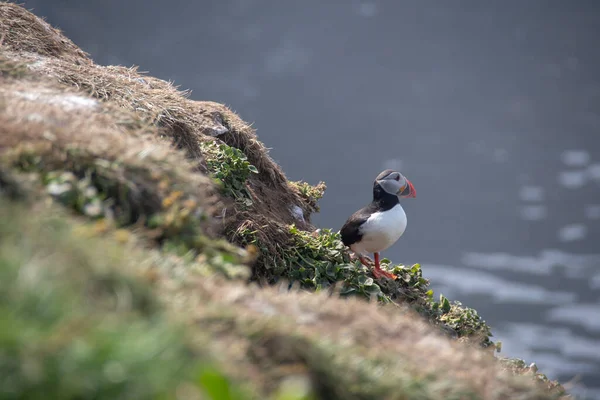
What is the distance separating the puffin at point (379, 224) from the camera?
6781mm

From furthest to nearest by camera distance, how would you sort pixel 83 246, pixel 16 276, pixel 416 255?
pixel 416 255
pixel 83 246
pixel 16 276

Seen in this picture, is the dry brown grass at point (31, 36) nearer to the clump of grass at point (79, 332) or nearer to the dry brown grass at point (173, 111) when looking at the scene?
the dry brown grass at point (173, 111)

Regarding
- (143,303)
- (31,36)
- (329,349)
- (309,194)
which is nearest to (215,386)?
(143,303)

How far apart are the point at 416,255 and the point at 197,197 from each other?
27.3m

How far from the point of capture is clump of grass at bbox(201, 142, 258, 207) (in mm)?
6090

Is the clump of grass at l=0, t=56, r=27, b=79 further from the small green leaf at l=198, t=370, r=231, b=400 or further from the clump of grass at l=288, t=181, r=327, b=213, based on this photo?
the clump of grass at l=288, t=181, r=327, b=213

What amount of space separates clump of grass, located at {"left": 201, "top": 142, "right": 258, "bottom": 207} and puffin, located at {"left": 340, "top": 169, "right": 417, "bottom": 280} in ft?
4.76

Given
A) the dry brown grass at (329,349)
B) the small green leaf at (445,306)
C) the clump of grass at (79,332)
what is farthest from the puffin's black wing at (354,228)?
the clump of grass at (79,332)

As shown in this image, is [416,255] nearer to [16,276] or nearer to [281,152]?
[281,152]

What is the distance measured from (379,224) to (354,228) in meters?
0.31

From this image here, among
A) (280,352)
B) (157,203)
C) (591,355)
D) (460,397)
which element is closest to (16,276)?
(280,352)

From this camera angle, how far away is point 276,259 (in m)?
5.78

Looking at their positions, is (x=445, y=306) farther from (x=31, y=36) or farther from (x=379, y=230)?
(x=31, y=36)

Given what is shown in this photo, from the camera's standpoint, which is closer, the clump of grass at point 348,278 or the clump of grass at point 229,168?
the clump of grass at point 348,278
